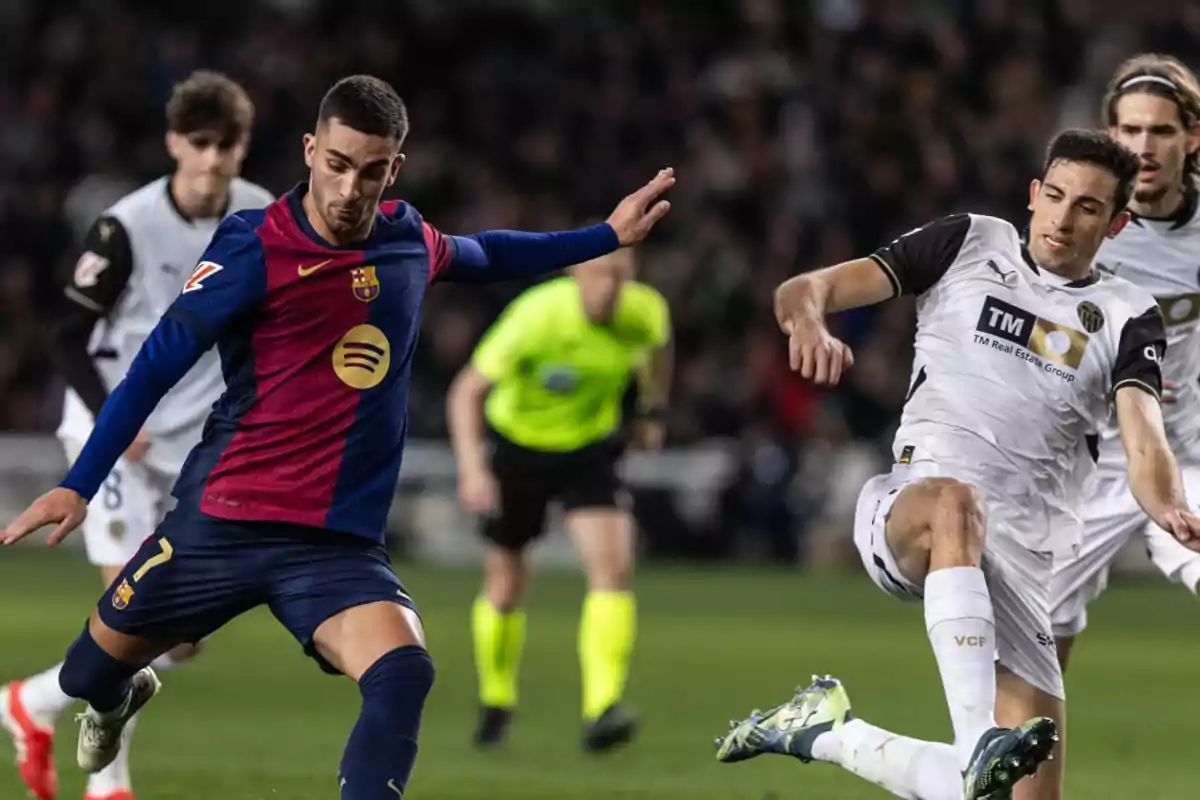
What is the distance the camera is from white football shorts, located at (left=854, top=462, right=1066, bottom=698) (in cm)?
607

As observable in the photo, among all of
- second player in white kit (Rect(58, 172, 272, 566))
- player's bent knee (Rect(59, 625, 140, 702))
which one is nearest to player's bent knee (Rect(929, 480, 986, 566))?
player's bent knee (Rect(59, 625, 140, 702))

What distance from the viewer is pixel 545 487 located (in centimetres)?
1027

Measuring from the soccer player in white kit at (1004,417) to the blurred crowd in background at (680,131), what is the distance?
44.5 ft

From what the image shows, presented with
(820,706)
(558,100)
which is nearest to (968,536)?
(820,706)

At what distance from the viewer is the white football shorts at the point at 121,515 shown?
7.91m

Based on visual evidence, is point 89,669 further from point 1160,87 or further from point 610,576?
point 610,576

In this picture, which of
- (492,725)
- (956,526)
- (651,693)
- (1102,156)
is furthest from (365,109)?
(651,693)

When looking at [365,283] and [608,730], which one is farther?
[608,730]

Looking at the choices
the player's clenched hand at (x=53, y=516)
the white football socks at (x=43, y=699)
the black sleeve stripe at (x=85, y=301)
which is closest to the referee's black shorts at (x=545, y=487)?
the black sleeve stripe at (x=85, y=301)

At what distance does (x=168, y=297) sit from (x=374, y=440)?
7.51ft

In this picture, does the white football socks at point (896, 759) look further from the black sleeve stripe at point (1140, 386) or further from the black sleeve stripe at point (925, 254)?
the black sleeve stripe at point (925, 254)

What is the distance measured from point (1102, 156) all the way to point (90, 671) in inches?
124

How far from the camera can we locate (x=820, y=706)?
620 centimetres

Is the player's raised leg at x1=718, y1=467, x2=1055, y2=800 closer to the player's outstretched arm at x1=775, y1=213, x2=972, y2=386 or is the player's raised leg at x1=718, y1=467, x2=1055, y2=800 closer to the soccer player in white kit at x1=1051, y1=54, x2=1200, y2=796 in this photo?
the player's outstretched arm at x1=775, y1=213, x2=972, y2=386
